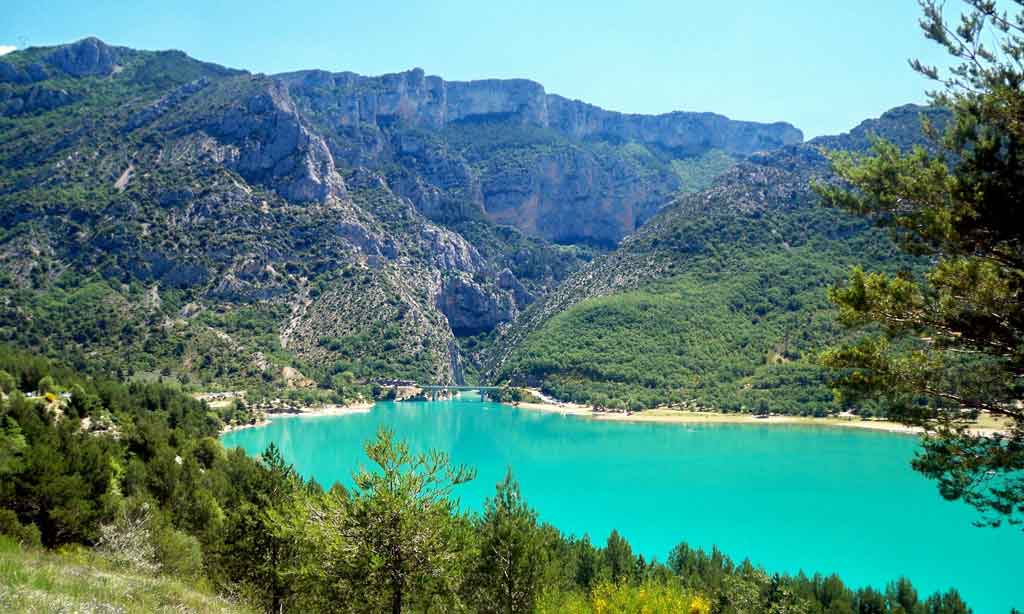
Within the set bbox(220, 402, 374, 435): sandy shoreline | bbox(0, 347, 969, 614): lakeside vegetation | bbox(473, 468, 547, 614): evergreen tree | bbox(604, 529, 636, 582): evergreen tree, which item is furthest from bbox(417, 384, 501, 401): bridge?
bbox(473, 468, 547, 614): evergreen tree

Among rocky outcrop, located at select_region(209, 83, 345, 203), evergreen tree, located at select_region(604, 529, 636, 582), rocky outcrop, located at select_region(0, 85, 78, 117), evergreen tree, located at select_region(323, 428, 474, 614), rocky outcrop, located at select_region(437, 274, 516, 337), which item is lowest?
evergreen tree, located at select_region(604, 529, 636, 582)

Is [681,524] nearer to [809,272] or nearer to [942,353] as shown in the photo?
[942,353]

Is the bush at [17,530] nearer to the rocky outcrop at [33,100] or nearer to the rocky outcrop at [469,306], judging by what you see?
the rocky outcrop at [469,306]

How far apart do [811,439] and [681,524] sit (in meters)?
37.3

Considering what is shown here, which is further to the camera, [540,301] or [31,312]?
[540,301]

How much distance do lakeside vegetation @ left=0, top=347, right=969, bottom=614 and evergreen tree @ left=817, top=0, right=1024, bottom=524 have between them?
7653 mm

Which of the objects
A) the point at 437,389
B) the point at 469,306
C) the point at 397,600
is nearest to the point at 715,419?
the point at 437,389

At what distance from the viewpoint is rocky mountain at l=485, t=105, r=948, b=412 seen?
104 meters

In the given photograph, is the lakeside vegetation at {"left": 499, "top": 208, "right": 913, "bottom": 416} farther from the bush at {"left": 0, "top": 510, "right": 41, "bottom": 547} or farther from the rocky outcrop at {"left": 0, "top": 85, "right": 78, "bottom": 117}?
the rocky outcrop at {"left": 0, "top": 85, "right": 78, "bottom": 117}

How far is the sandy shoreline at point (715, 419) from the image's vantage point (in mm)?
83188

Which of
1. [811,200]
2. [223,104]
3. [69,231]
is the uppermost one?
[223,104]

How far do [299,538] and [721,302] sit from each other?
11722cm

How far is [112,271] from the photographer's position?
114 metres

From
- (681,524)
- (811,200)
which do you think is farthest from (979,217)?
(811,200)
